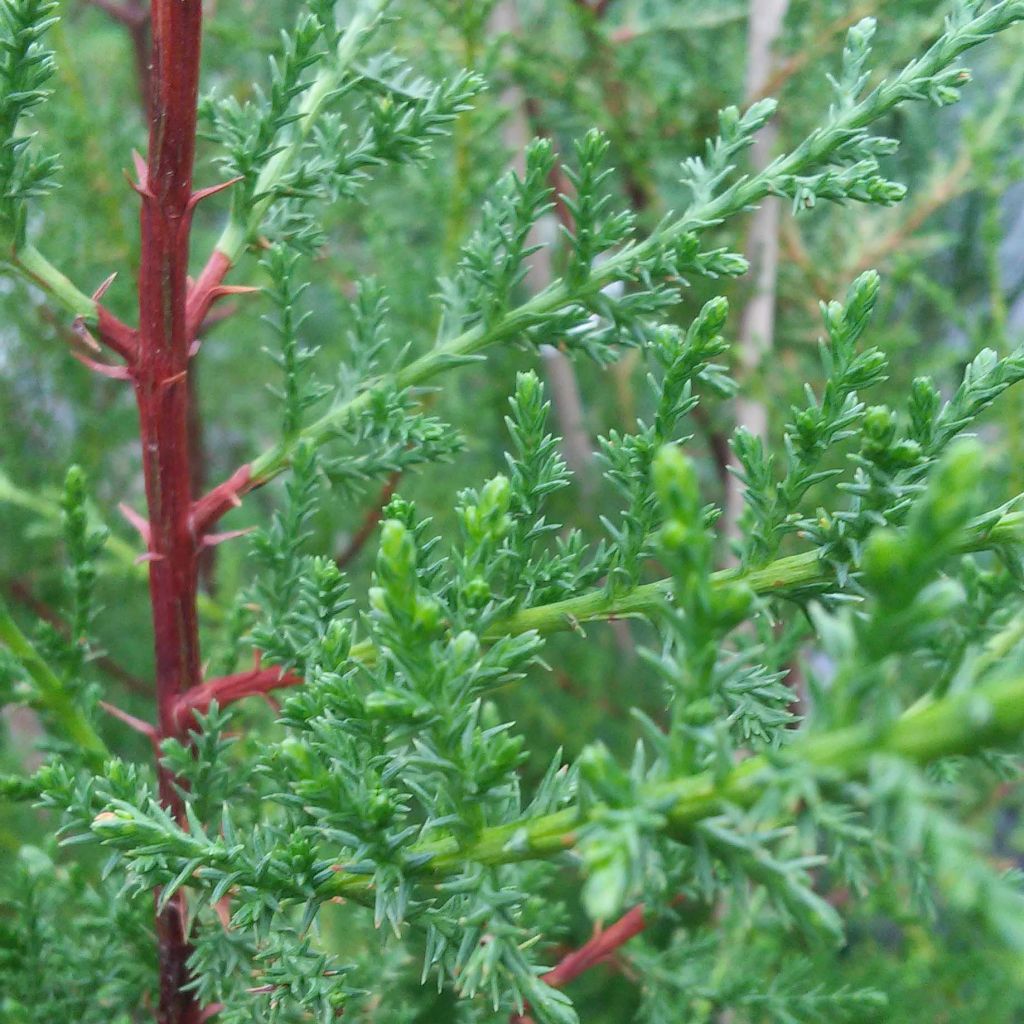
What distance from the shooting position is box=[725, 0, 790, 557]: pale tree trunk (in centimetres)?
116

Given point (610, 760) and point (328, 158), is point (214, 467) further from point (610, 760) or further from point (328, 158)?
point (610, 760)

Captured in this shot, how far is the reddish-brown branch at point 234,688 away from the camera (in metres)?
0.61

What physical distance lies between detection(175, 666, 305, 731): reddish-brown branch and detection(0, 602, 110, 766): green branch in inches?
3.3

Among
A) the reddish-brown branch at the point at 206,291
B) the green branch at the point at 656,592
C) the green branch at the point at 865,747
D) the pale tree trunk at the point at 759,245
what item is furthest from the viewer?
the pale tree trunk at the point at 759,245

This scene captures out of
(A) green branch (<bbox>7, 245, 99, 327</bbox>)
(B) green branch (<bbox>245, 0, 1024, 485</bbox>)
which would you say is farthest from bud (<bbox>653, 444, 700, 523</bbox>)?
(A) green branch (<bbox>7, 245, 99, 327</bbox>)

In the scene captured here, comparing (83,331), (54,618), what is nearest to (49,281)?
(83,331)

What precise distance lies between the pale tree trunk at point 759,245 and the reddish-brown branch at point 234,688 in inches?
26.7

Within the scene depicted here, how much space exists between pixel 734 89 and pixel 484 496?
1019 millimetres

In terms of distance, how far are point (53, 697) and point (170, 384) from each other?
23cm

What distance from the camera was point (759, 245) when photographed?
46.2 inches

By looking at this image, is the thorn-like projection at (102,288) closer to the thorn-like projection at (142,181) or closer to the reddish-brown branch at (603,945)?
the thorn-like projection at (142,181)

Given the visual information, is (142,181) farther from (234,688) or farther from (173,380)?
(234,688)

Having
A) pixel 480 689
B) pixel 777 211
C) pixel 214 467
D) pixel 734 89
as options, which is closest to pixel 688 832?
pixel 480 689

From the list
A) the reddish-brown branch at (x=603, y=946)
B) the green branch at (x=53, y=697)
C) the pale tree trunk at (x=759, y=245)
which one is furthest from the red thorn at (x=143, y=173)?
the pale tree trunk at (x=759, y=245)
